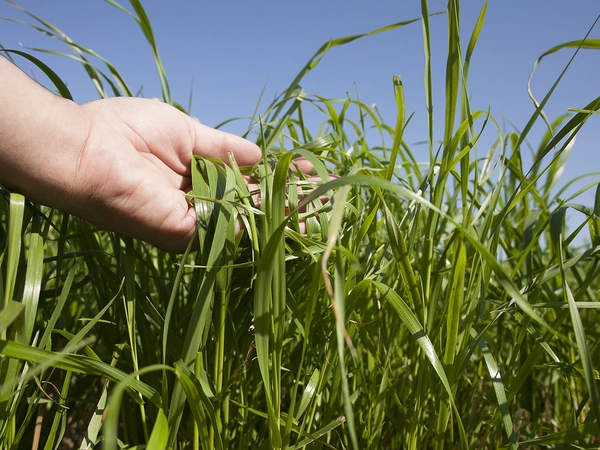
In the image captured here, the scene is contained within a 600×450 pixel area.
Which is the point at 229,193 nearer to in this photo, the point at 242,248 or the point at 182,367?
the point at 242,248

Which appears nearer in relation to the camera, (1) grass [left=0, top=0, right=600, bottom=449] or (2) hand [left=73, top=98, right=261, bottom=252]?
(1) grass [left=0, top=0, right=600, bottom=449]

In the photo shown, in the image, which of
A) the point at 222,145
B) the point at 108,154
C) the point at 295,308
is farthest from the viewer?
the point at 222,145

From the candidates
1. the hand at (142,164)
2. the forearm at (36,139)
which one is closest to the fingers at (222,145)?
the hand at (142,164)

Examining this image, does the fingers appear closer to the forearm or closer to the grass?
the grass

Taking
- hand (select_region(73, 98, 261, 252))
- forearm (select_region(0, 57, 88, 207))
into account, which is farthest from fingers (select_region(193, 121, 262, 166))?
forearm (select_region(0, 57, 88, 207))

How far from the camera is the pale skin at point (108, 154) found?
0.72m

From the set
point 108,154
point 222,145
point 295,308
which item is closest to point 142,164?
point 108,154

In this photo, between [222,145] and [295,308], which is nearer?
[295,308]

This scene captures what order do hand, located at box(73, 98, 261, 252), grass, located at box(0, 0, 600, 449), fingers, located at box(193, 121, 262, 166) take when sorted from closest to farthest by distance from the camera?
grass, located at box(0, 0, 600, 449) → hand, located at box(73, 98, 261, 252) → fingers, located at box(193, 121, 262, 166)

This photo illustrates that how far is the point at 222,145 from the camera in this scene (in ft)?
3.37

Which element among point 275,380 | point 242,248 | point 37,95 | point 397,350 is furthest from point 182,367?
point 397,350

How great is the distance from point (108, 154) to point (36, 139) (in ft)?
0.38

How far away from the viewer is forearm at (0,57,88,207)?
0.70 m

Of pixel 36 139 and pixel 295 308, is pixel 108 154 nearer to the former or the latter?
pixel 36 139
